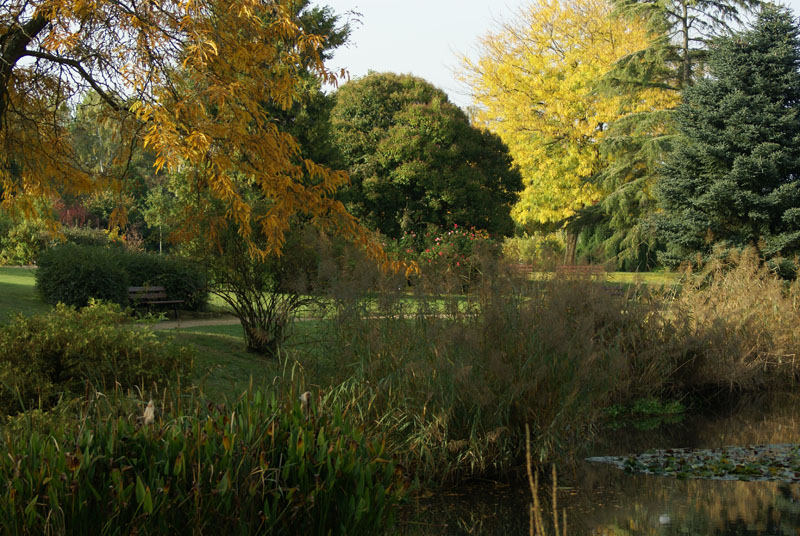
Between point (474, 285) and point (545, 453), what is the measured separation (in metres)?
1.82

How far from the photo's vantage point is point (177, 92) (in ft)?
30.8

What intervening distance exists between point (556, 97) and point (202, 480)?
24882 millimetres

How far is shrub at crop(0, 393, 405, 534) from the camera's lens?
3.60 metres

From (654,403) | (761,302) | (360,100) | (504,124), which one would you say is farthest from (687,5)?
(654,403)

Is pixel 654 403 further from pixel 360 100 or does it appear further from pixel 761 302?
pixel 360 100

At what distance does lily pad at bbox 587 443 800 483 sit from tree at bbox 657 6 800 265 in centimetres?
1114

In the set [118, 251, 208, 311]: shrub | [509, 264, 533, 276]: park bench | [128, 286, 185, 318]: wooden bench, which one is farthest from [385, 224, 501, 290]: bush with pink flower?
[509, 264, 533, 276]: park bench

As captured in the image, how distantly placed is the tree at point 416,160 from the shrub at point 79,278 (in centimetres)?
860

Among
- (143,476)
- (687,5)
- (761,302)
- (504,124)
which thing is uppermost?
(687,5)

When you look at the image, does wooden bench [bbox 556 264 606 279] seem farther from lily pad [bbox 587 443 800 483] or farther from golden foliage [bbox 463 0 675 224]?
golden foliage [bbox 463 0 675 224]

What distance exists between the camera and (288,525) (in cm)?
416

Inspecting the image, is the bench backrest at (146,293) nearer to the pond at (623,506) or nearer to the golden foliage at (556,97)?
the pond at (623,506)

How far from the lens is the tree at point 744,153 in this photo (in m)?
18.4

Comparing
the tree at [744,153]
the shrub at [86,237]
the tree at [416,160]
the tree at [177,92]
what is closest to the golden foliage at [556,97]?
the tree at [416,160]
